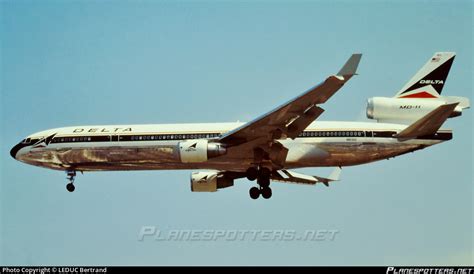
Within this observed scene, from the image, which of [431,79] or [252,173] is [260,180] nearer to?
[252,173]

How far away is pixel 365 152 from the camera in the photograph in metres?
28.6

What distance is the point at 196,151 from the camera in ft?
89.0

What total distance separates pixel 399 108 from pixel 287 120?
5.28m

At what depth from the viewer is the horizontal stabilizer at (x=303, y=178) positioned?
32.7m

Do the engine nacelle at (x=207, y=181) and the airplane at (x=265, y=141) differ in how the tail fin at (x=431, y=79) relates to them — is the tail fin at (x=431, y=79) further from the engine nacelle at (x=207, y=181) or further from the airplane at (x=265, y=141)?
the engine nacelle at (x=207, y=181)

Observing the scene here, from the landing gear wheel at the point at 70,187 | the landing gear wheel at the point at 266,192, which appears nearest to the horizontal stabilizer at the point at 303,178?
the landing gear wheel at the point at 266,192

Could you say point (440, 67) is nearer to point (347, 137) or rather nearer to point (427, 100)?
point (427, 100)

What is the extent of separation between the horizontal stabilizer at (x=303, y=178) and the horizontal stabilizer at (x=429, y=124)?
17.0 feet

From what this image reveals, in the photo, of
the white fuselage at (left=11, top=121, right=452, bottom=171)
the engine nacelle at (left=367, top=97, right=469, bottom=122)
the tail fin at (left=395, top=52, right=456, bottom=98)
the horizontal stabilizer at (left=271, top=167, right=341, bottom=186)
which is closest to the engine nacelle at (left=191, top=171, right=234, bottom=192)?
the white fuselage at (left=11, top=121, right=452, bottom=171)

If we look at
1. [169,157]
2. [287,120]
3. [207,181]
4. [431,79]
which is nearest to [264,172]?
[287,120]

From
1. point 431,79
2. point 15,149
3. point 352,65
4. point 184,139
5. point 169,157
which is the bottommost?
point 15,149

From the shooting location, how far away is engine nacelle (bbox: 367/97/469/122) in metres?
29.5

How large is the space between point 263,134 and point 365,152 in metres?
4.09

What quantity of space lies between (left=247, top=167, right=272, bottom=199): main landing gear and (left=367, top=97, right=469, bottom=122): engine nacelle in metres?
4.76
